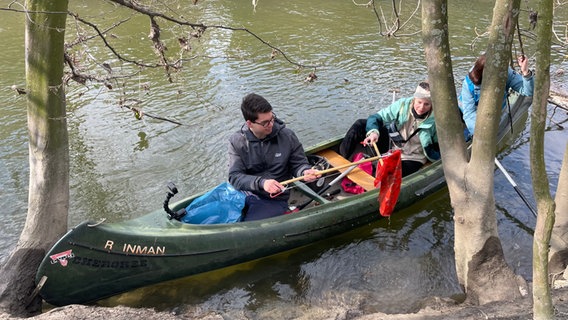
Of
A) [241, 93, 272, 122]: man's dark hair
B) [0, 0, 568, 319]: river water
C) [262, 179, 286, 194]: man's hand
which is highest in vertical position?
[241, 93, 272, 122]: man's dark hair

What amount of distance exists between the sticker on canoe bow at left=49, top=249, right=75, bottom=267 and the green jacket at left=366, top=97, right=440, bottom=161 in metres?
3.76

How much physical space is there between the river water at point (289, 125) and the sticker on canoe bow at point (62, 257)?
2.57 ft

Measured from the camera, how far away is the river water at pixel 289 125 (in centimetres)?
514

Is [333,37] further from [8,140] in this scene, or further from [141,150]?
[8,140]

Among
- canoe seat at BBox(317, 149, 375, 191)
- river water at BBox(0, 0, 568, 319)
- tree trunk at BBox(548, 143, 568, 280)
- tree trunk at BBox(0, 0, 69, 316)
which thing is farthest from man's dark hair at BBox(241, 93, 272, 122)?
tree trunk at BBox(548, 143, 568, 280)

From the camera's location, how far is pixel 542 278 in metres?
3.04

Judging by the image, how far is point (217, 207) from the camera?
203 inches

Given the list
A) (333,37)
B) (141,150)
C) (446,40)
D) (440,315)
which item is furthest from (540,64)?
(333,37)

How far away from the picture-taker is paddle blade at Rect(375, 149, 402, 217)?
523 centimetres

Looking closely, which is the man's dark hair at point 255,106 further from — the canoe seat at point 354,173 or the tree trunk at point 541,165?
the tree trunk at point 541,165

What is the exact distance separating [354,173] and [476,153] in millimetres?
2459

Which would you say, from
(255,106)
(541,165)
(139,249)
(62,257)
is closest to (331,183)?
(255,106)

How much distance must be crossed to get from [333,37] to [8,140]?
938 centimetres

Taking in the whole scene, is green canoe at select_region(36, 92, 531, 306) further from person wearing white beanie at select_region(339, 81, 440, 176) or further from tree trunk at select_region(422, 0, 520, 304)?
tree trunk at select_region(422, 0, 520, 304)
